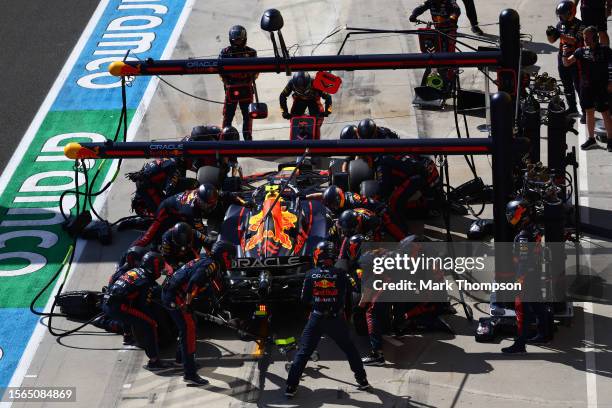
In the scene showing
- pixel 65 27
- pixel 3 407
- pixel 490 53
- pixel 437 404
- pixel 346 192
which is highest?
pixel 65 27

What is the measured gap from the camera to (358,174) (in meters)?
16.5

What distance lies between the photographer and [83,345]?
15.1 meters

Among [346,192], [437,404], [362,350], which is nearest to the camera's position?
[437,404]

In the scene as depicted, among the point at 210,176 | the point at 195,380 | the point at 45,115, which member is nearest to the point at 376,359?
the point at 195,380

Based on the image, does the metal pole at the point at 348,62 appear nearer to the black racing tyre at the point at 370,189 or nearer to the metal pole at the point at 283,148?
the metal pole at the point at 283,148

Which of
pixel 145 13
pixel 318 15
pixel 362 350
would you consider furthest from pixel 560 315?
pixel 145 13

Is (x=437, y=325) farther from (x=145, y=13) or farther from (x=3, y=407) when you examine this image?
(x=145, y=13)

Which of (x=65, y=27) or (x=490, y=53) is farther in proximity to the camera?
(x=65, y=27)

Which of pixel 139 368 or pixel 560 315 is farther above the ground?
pixel 560 315

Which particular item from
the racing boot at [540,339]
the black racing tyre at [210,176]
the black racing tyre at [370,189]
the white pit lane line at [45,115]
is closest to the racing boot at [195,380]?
the white pit lane line at [45,115]

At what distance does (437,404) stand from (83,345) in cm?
458

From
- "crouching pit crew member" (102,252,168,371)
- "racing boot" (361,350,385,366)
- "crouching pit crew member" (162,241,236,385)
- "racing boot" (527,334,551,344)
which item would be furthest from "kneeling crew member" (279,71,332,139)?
"racing boot" (527,334,551,344)

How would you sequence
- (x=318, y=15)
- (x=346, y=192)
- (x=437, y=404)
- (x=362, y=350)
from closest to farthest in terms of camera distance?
1. (x=437, y=404)
2. (x=362, y=350)
3. (x=346, y=192)
4. (x=318, y=15)

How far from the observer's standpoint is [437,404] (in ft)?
44.0
